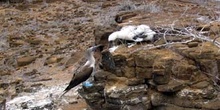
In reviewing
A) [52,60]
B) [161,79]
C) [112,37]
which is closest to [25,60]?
[52,60]

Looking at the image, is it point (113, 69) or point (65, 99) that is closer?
point (113, 69)

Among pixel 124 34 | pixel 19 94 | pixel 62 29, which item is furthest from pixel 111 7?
pixel 124 34

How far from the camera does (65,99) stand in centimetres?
670

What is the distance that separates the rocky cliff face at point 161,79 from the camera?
5031mm

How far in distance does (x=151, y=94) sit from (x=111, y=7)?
657cm

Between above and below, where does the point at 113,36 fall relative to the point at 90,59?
above

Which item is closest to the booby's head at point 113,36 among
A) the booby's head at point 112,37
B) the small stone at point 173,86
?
the booby's head at point 112,37

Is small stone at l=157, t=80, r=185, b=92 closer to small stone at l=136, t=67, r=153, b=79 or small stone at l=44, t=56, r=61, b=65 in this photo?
small stone at l=136, t=67, r=153, b=79

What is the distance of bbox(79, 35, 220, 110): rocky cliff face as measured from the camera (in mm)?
5031

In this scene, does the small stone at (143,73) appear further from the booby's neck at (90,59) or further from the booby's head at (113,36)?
the booby's neck at (90,59)

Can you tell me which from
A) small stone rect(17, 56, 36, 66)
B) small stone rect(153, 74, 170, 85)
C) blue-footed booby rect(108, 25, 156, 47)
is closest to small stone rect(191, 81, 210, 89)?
small stone rect(153, 74, 170, 85)

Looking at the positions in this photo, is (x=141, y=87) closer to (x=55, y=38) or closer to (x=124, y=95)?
(x=124, y=95)

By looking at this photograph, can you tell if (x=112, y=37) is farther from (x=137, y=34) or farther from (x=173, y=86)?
(x=173, y=86)

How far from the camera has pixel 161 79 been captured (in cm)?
517
